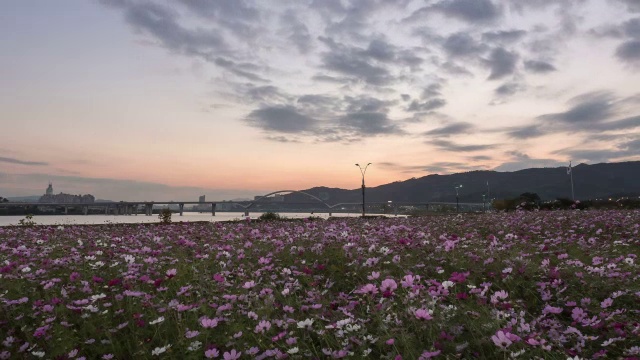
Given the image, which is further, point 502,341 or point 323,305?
point 323,305

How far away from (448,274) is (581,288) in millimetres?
2135

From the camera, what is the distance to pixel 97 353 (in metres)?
5.49

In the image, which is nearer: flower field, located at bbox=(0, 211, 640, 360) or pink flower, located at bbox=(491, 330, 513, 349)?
pink flower, located at bbox=(491, 330, 513, 349)

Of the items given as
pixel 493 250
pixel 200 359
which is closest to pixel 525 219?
pixel 493 250

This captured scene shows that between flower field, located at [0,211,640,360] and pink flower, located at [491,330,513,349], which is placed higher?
pink flower, located at [491,330,513,349]

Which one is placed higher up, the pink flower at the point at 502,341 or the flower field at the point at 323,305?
the pink flower at the point at 502,341

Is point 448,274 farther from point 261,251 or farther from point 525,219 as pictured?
point 525,219

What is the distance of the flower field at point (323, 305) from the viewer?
15.0 ft

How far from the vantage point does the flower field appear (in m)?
4.57

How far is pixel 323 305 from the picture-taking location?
5.95 metres

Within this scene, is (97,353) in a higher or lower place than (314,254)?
lower

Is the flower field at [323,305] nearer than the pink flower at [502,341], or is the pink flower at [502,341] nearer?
the pink flower at [502,341]

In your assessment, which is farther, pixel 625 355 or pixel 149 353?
pixel 149 353

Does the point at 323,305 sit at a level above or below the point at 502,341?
below
